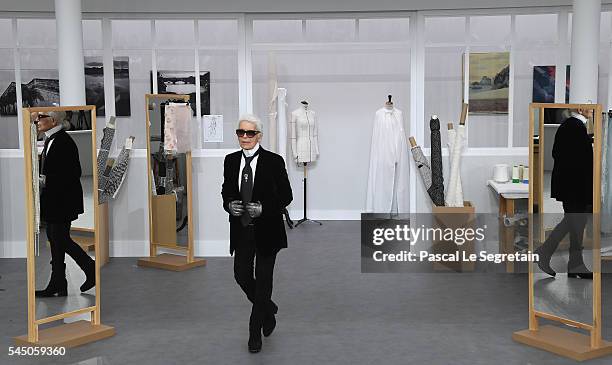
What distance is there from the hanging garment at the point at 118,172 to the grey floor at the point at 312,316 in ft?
2.48

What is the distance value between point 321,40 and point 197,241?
3.63m

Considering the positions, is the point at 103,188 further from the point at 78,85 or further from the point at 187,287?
the point at 78,85

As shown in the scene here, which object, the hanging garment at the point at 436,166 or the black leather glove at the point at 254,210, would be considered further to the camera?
the hanging garment at the point at 436,166

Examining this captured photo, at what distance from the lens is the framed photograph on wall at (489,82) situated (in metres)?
8.88

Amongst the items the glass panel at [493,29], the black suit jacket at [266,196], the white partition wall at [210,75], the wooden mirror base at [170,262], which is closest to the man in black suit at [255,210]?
the black suit jacket at [266,196]

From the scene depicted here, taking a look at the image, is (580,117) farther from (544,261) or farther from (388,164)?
(388,164)

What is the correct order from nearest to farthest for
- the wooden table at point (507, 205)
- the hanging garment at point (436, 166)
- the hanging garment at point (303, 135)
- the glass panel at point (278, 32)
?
the wooden table at point (507, 205), the hanging garment at point (436, 166), the hanging garment at point (303, 135), the glass panel at point (278, 32)

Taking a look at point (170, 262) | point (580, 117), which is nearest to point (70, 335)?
point (170, 262)

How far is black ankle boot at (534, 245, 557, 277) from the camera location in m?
5.38

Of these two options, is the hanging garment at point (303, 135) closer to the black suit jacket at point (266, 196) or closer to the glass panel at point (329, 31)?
the glass panel at point (329, 31)

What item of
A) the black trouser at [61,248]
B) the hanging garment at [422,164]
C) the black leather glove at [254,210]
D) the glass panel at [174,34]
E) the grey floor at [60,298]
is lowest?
the grey floor at [60,298]

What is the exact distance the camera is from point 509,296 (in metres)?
6.76

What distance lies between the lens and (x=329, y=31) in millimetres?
10875

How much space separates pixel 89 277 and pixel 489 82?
5.17 meters
